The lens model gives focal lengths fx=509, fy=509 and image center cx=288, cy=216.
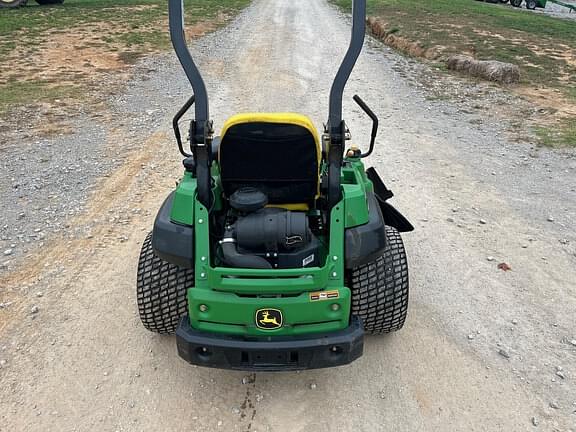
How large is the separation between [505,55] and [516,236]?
9.46 metres

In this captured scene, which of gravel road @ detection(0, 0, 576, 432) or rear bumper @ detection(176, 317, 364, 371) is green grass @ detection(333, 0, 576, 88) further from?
rear bumper @ detection(176, 317, 364, 371)

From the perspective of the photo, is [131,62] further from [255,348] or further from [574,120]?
[255,348]

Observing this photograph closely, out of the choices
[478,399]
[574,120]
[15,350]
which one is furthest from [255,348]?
[574,120]

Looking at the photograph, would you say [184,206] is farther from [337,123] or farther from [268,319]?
[337,123]

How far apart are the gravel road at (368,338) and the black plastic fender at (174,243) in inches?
31.5

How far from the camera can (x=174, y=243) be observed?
2.88 metres

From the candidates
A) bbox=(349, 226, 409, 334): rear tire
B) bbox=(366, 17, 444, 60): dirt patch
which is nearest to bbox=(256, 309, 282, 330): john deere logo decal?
bbox=(349, 226, 409, 334): rear tire

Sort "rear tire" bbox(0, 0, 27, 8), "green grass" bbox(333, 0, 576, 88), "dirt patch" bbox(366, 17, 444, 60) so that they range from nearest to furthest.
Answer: "green grass" bbox(333, 0, 576, 88) < "dirt patch" bbox(366, 17, 444, 60) < "rear tire" bbox(0, 0, 27, 8)

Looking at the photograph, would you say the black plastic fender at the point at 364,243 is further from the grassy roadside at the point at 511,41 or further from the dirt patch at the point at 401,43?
the dirt patch at the point at 401,43

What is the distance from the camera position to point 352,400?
303 centimetres

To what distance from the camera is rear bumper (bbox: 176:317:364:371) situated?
2.68 metres

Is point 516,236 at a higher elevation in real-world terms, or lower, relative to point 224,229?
lower

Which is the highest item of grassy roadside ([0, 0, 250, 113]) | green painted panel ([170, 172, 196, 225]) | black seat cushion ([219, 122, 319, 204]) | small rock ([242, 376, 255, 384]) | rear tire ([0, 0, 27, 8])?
black seat cushion ([219, 122, 319, 204])

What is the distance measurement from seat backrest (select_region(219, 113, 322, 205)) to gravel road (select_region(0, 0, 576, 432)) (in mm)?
1152
